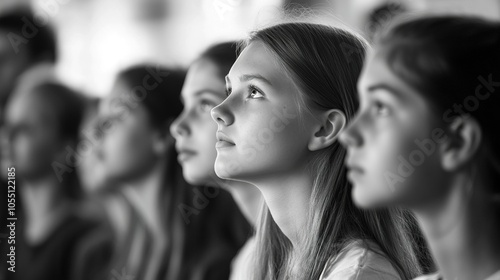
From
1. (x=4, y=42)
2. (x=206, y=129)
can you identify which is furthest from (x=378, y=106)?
(x=4, y=42)

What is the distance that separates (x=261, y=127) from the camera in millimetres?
897

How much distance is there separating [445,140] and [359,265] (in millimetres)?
239

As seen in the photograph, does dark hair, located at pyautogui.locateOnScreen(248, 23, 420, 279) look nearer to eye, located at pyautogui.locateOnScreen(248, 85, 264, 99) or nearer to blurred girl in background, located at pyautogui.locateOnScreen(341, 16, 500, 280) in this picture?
→ eye, located at pyautogui.locateOnScreen(248, 85, 264, 99)

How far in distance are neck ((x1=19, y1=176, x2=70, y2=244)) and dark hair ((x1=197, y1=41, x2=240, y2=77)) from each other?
82 cm

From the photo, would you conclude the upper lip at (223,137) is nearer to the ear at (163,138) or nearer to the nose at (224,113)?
the nose at (224,113)

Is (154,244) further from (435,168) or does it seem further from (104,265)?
(435,168)

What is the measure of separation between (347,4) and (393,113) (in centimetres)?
188

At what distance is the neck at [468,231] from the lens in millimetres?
616

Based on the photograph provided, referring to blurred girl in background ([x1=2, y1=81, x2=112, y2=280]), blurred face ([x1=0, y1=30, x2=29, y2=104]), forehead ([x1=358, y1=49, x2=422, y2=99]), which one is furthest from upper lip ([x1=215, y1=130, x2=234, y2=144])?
blurred face ([x1=0, y1=30, x2=29, y2=104])

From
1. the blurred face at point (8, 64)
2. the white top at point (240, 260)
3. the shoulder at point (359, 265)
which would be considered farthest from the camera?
the blurred face at point (8, 64)

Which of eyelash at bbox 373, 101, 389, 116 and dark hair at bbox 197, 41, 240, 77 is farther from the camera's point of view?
dark hair at bbox 197, 41, 240, 77

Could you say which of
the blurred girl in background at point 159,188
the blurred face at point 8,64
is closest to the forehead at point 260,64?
the blurred girl in background at point 159,188

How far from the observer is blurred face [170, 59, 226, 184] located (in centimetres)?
126

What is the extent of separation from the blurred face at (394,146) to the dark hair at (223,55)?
64 cm
